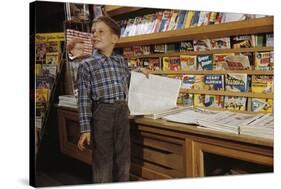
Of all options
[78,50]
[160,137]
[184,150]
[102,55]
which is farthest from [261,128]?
[78,50]

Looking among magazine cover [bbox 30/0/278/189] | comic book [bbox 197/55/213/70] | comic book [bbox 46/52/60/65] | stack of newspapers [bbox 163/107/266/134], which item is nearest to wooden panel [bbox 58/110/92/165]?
magazine cover [bbox 30/0/278/189]

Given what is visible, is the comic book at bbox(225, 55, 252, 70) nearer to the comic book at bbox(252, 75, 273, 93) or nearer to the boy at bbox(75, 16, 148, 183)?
the comic book at bbox(252, 75, 273, 93)

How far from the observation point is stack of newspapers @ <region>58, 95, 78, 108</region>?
2410 millimetres

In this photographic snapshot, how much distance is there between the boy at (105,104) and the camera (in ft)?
8.03

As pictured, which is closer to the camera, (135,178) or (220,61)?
(135,178)

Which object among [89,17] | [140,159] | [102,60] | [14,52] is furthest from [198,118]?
[14,52]

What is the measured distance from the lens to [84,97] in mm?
2441

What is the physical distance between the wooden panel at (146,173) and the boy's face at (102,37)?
59 centimetres

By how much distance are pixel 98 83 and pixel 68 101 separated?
16 centimetres

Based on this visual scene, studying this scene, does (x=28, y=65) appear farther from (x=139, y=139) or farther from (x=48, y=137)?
(x=139, y=139)

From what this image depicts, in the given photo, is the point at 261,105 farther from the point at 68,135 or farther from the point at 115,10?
the point at 68,135

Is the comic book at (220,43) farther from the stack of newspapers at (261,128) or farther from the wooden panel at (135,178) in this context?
the wooden panel at (135,178)

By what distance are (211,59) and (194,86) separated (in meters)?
0.16

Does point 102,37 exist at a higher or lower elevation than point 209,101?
higher
